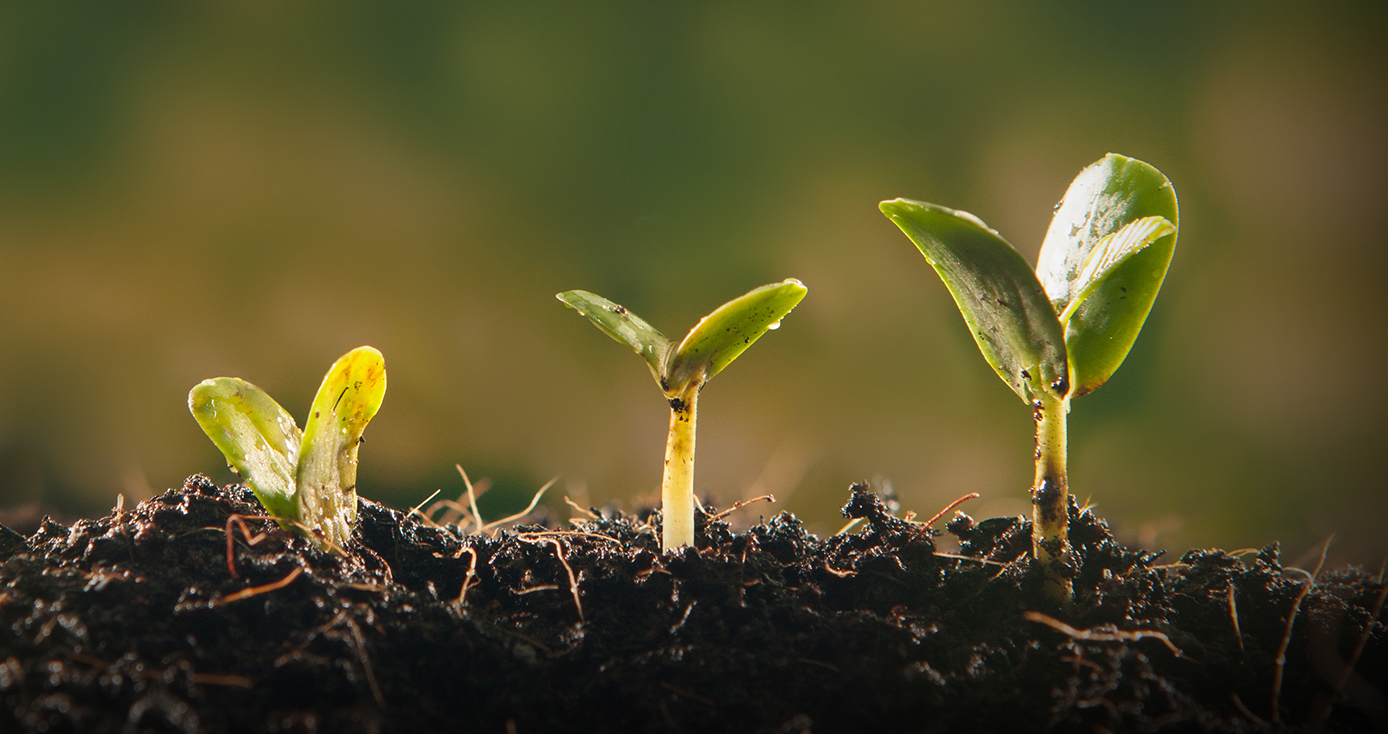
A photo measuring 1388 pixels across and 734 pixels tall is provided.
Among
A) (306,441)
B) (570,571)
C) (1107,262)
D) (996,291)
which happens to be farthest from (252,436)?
(1107,262)

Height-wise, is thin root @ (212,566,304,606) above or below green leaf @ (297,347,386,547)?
below

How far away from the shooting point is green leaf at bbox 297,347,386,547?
81 centimetres

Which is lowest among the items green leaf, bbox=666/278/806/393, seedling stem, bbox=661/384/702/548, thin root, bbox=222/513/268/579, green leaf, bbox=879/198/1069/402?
thin root, bbox=222/513/268/579

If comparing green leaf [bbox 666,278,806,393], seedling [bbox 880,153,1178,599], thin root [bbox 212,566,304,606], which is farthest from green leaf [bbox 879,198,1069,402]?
thin root [bbox 212,566,304,606]

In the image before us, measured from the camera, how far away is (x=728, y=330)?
787 mm

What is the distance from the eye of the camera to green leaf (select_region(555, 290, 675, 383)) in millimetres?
820

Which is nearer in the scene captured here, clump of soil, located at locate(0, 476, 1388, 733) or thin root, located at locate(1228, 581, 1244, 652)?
clump of soil, located at locate(0, 476, 1388, 733)

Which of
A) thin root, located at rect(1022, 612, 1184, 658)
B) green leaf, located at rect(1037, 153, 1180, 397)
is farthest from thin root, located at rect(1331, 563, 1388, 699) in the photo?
green leaf, located at rect(1037, 153, 1180, 397)

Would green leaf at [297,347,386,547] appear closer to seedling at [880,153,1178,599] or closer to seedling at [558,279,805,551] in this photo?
seedling at [558,279,805,551]

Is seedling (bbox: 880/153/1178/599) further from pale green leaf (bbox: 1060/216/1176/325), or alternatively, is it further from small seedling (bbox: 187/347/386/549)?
small seedling (bbox: 187/347/386/549)

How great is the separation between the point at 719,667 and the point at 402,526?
0.47 m

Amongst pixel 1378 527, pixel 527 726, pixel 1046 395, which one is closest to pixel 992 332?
pixel 1046 395

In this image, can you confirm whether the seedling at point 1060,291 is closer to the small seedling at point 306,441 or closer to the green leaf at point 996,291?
the green leaf at point 996,291

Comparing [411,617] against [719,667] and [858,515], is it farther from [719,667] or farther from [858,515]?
[858,515]
